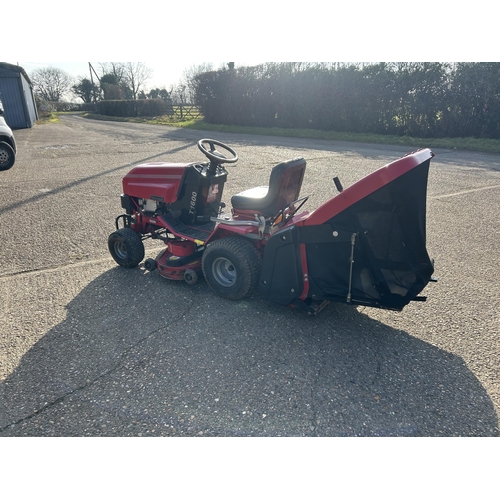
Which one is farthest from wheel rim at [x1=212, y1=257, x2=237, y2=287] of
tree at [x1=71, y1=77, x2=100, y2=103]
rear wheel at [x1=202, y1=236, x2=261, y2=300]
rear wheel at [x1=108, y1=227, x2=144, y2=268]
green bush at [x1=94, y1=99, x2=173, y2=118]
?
tree at [x1=71, y1=77, x2=100, y2=103]

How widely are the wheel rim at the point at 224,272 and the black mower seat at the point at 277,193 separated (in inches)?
20.8

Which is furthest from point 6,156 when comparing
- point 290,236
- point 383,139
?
point 383,139

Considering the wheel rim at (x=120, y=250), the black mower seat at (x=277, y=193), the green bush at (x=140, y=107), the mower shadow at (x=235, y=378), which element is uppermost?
the green bush at (x=140, y=107)

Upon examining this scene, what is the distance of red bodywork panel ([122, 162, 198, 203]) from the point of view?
157 inches

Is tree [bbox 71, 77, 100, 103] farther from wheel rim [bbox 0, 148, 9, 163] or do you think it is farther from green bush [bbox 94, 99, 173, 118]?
wheel rim [bbox 0, 148, 9, 163]

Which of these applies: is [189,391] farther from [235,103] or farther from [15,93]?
[15,93]

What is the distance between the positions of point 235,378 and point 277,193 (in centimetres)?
157

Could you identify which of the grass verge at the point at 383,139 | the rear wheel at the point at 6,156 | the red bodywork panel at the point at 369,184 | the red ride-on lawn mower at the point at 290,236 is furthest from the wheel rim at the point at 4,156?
the grass verge at the point at 383,139

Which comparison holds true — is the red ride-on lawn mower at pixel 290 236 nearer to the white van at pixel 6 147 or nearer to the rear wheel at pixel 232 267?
the rear wheel at pixel 232 267

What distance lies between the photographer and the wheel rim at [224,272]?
3.55 metres

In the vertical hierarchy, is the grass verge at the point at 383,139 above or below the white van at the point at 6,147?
below

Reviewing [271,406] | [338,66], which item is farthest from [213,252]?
[338,66]

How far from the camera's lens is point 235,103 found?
21203 millimetres

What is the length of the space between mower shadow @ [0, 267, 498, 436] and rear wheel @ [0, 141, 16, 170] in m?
8.42
